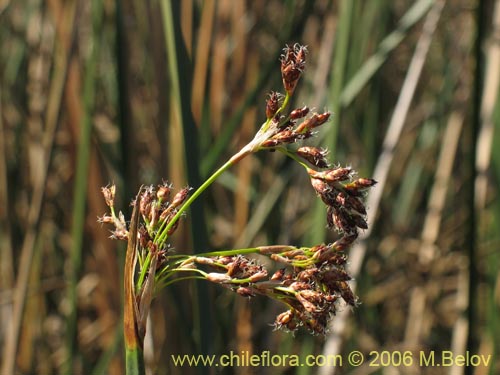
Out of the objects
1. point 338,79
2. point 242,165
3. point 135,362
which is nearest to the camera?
point 135,362

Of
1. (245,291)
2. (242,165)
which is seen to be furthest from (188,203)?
(242,165)

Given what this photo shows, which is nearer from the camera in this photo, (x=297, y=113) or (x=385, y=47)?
(x=297, y=113)

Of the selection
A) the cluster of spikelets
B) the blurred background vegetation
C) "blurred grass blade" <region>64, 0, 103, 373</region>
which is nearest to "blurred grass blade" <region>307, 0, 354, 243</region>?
the blurred background vegetation

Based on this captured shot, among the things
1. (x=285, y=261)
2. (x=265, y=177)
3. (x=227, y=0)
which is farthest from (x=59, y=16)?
(x=285, y=261)

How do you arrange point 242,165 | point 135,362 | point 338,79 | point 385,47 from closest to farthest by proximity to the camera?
point 135,362 → point 338,79 → point 385,47 → point 242,165

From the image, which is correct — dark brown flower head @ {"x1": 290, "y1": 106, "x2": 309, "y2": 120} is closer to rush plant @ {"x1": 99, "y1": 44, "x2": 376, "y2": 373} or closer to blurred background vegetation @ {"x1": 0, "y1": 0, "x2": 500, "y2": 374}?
rush plant @ {"x1": 99, "y1": 44, "x2": 376, "y2": 373}

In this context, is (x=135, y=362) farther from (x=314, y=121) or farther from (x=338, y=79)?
(x=338, y=79)
